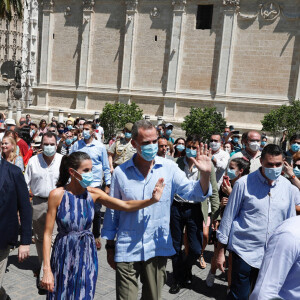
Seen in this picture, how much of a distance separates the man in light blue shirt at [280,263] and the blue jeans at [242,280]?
188 centimetres

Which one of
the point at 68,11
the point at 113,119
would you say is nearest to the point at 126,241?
the point at 113,119

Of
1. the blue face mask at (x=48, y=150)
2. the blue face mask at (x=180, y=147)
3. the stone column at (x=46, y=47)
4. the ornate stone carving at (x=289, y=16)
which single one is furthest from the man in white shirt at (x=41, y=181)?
the stone column at (x=46, y=47)

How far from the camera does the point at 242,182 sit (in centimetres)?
372

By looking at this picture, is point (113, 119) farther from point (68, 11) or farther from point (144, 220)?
point (144, 220)

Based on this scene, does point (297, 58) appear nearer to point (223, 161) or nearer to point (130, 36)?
point (130, 36)

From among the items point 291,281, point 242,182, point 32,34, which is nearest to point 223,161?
point 242,182

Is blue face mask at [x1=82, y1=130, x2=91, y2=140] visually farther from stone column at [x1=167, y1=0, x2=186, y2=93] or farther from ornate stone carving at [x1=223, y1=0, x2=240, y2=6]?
ornate stone carving at [x1=223, y1=0, x2=240, y2=6]

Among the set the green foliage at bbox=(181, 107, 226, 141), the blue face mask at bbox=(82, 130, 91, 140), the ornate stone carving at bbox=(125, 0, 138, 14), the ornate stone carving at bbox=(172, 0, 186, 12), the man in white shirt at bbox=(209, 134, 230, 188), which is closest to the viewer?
the blue face mask at bbox=(82, 130, 91, 140)

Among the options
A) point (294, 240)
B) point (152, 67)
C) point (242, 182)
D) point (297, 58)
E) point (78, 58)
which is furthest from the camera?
point (78, 58)

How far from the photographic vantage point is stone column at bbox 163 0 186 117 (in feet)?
80.3

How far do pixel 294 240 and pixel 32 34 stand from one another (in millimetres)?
66567

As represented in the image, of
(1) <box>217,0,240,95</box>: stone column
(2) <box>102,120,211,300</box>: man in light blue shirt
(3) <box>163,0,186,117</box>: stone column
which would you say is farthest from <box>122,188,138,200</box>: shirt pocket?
(3) <box>163,0,186,117</box>: stone column

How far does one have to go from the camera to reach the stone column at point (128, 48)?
84.1 feet

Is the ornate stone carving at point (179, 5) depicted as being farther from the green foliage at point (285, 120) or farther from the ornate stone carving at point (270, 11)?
the green foliage at point (285, 120)
